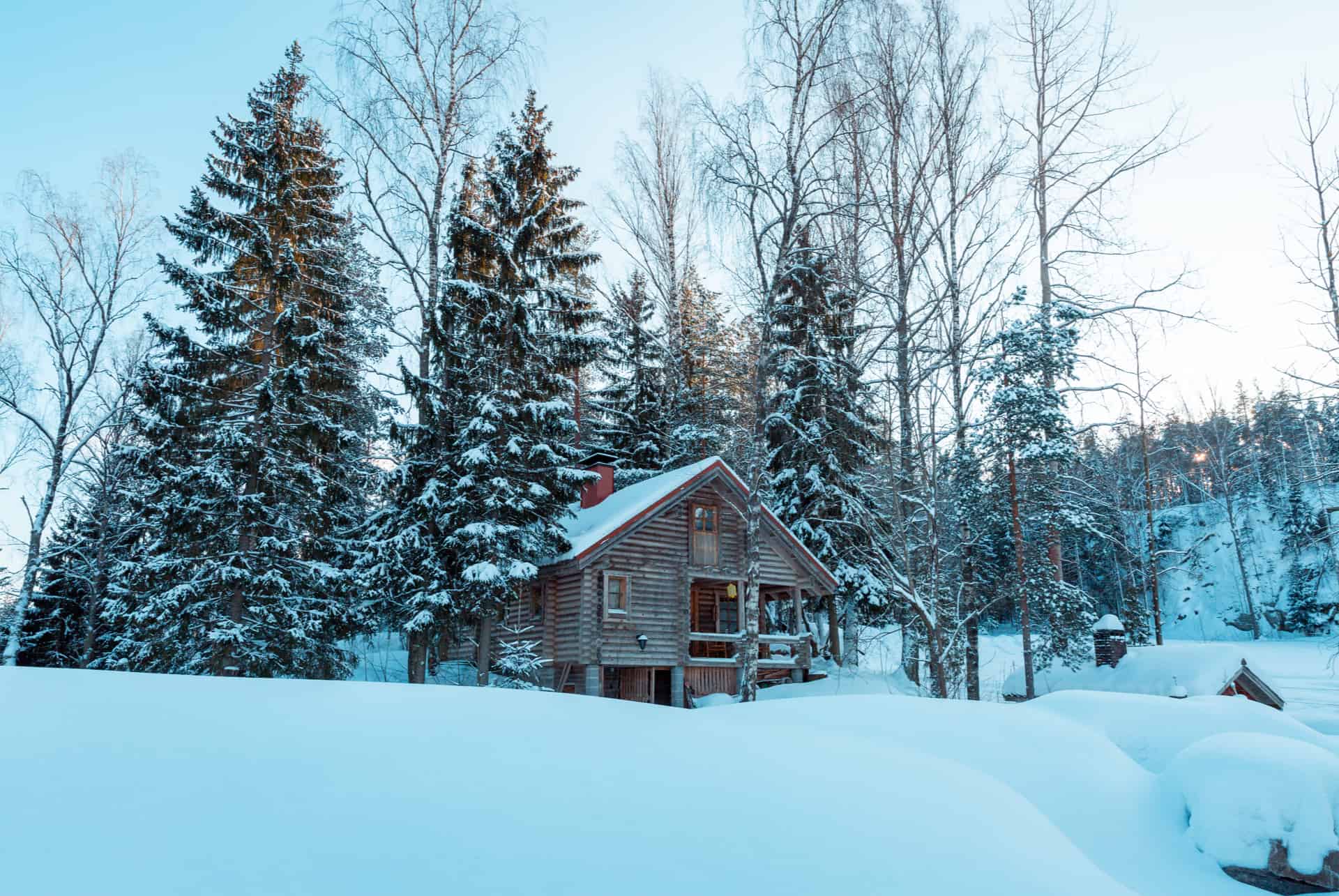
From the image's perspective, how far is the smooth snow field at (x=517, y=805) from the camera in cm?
274

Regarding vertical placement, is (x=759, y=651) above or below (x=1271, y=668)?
above

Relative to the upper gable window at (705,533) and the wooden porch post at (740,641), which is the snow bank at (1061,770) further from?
the upper gable window at (705,533)

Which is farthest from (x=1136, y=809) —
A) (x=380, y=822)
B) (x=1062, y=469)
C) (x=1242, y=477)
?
(x=1242, y=477)

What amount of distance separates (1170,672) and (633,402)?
64.7 feet

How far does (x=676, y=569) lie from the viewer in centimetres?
2267

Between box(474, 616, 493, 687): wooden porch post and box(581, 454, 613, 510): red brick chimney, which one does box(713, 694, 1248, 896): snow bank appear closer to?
box(474, 616, 493, 687): wooden porch post

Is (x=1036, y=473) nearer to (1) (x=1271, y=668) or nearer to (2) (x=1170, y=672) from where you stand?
(2) (x=1170, y=672)

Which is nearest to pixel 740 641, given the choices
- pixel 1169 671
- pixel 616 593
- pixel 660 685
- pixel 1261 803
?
pixel 616 593

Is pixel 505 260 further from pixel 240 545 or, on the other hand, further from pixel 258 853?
pixel 258 853

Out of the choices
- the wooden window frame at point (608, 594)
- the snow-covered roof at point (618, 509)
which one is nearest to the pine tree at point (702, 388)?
the snow-covered roof at point (618, 509)

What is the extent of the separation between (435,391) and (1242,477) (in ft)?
193

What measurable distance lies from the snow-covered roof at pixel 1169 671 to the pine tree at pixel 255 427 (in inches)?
755

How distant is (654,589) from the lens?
22.2 metres

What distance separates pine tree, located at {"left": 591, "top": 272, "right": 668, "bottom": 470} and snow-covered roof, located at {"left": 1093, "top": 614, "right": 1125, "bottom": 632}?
52.0 ft
